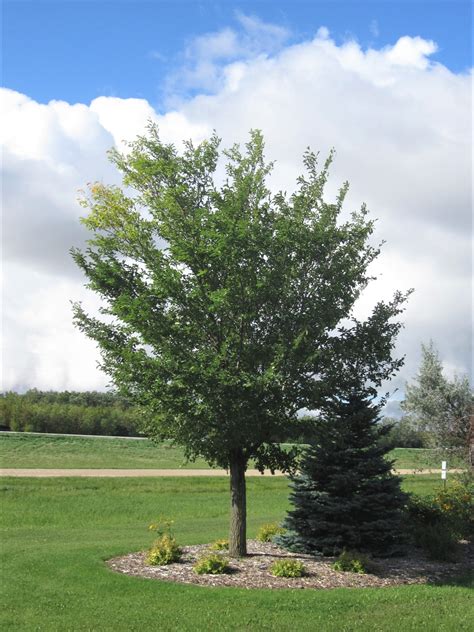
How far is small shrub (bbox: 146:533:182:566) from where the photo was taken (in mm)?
13992

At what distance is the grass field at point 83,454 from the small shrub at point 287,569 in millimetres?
31679

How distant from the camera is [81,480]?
33344 millimetres

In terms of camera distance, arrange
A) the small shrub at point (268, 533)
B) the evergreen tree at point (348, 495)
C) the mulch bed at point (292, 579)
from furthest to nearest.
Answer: the small shrub at point (268, 533)
the evergreen tree at point (348, 495)
the mulch bed at point (292, 579)

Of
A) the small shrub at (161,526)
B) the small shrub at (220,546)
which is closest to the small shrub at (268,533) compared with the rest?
the small shrub at (220,546)

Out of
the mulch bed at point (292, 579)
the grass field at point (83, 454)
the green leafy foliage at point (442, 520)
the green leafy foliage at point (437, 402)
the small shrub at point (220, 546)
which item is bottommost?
the grass field at point (83, 454)

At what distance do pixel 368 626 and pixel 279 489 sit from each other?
26.2 m

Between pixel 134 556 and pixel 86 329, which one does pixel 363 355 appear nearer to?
pixel 86 329

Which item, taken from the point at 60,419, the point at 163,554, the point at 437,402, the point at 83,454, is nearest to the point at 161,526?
the point at 163,554

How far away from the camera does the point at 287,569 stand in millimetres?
13219

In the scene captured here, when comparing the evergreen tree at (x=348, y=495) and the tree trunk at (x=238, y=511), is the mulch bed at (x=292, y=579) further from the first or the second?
the evergreen tree at (x=348, y=495)

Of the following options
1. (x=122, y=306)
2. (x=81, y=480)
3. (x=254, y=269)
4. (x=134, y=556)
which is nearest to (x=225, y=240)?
(x=254, y=269)

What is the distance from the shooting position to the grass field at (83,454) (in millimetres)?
46188

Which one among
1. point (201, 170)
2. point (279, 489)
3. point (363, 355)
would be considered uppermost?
point (201, 170)

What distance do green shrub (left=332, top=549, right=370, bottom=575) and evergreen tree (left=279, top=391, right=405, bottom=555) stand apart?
1.19 metres
